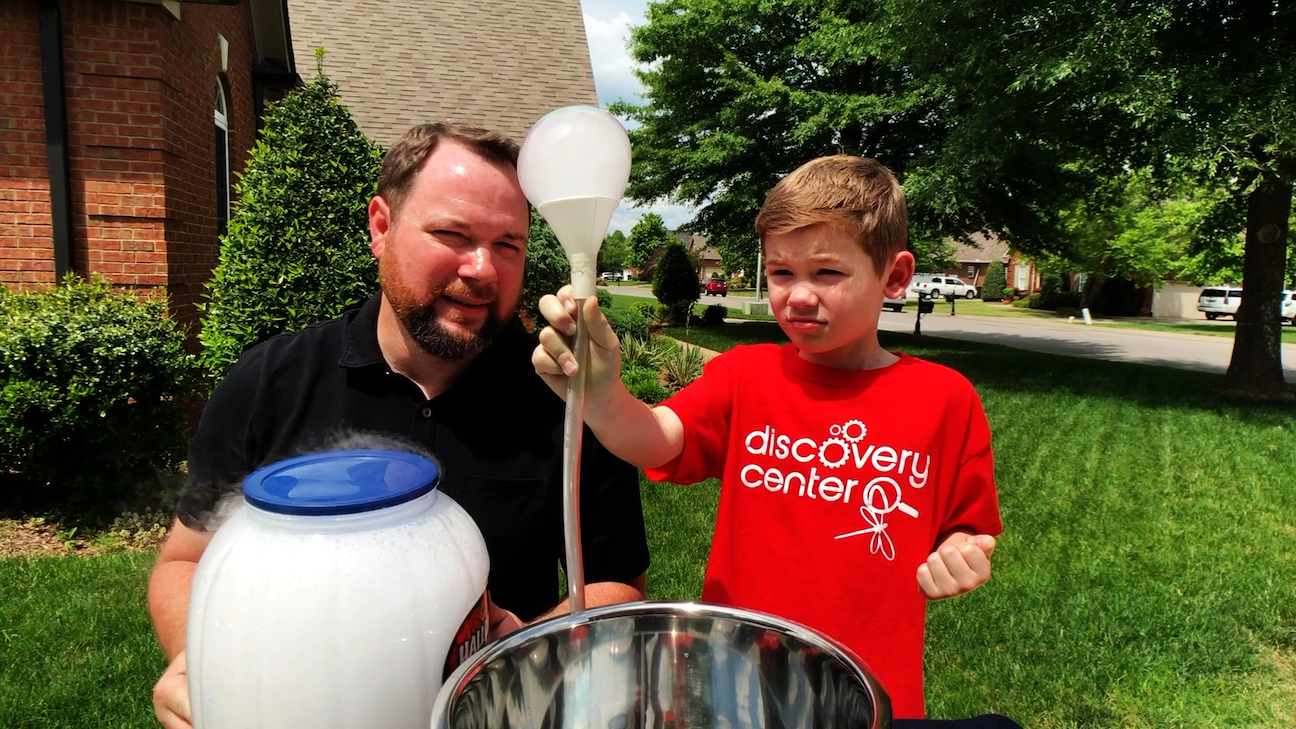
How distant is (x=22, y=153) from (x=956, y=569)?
22.6 ft

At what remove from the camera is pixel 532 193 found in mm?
802

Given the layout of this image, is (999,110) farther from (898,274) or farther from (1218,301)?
(1218,301)

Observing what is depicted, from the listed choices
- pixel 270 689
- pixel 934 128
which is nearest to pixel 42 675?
pixel 270 689

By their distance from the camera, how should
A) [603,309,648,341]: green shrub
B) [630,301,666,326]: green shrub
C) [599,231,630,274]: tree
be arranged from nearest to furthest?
1. [603,309,648,341]: green shrub
2. [630,301,666,326]: green shrub
3. [599,231,630,274]: tree

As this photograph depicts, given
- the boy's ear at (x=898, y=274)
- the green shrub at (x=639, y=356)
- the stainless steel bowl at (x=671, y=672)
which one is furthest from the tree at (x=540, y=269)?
the stainless steel bowl at (x=671, y=672)

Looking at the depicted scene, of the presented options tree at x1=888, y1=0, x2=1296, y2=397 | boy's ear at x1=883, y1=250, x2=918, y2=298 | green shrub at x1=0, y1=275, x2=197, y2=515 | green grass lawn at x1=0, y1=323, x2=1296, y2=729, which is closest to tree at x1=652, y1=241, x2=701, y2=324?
A: tree at x1=888, y1=0, x2=1296, y2=397

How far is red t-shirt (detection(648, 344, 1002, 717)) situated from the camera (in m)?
1.46

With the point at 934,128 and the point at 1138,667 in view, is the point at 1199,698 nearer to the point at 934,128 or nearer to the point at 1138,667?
the point at 1138,667

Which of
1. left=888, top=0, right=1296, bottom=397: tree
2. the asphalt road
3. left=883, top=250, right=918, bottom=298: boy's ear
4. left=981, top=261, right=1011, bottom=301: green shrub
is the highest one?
left=888, top=0, right=1296, bottom=397: tree

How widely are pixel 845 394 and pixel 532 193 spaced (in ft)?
3.15

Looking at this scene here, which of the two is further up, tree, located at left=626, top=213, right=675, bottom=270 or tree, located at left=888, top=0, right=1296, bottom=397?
tree, located at left=626, top=213, right=675, bottom=270

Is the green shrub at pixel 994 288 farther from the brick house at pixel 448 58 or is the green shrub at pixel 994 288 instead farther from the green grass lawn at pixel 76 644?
the green grass lawn at pixel 76 644

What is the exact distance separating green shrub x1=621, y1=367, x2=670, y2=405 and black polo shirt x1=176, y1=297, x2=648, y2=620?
586 cm

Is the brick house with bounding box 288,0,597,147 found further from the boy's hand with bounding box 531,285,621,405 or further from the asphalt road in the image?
the asphalt road
